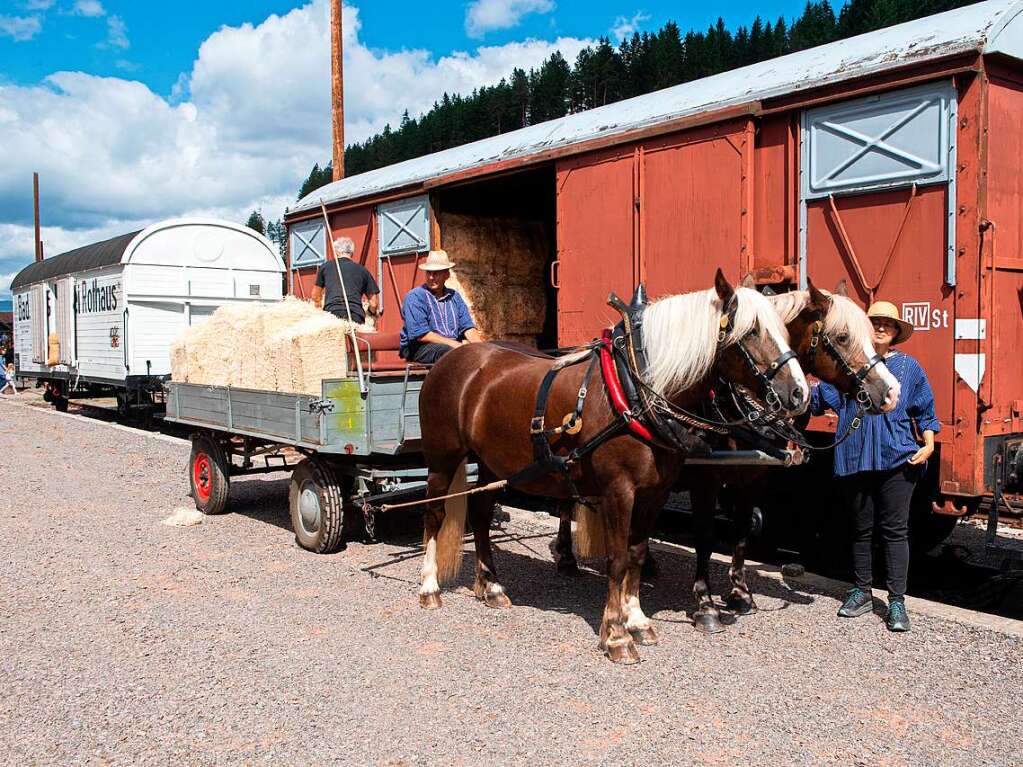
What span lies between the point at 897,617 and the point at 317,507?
4063 millimetres

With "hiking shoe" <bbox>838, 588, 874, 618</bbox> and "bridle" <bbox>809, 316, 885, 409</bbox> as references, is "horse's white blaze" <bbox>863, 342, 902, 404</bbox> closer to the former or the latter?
"bridle" <bbox>809, 316, 885, 409</bbox>

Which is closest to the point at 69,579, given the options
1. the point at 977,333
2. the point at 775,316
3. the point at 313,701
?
the point at 313,701

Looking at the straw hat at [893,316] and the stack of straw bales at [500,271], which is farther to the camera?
the stack of straw bales at [500,271]

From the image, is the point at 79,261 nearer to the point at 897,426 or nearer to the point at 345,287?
the point at 345,287

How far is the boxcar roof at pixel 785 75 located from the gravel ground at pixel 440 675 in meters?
3.24

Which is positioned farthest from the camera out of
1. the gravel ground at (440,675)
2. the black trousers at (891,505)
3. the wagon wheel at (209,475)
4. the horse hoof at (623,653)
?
the wagon wheel at (209,475)

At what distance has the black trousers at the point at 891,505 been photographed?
4.76 meters

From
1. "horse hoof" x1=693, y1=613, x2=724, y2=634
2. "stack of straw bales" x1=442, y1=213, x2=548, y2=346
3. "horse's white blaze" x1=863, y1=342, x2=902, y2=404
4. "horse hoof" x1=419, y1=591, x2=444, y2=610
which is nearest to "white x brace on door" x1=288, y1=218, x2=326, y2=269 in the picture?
"stack of straw bales" x1=442, y1=213, x2=548, y2=346

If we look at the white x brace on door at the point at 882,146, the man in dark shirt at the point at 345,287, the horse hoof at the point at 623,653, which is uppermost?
the white x brace on door at the point at 882,146

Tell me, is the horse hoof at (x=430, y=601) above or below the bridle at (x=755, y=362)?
below

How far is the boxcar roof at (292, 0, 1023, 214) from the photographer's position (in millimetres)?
4863

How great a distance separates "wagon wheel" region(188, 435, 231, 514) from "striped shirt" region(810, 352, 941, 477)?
550 cm

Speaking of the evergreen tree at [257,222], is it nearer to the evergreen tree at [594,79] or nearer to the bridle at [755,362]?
the evergreen tree at [594,79]

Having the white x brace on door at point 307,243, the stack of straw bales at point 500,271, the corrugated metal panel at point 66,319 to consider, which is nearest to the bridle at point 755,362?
the stack of straw bales at point 500,271
